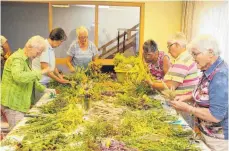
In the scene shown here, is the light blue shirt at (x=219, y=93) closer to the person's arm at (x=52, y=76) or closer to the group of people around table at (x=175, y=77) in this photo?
the group of people around table at (x=175, y=77)

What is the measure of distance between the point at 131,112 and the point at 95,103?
466 millimetres

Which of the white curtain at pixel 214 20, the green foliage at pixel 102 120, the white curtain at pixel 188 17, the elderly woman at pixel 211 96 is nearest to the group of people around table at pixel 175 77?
the elderly woman at pixel 211 96

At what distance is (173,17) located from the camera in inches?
257

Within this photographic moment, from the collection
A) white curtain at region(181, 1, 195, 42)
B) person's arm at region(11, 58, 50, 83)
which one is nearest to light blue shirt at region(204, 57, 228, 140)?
person's arm at region(11, 58, 50, 83)

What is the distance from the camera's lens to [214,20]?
505 centimetres

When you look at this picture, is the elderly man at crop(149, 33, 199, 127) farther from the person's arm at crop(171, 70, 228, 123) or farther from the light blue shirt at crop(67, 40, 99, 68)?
the light blue shirt at crop(67, 40, 99, 68)

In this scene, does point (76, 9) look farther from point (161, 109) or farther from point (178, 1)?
point (161, 109)

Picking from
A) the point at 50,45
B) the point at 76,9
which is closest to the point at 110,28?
the point at 76,9

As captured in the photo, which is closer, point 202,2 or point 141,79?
point 141,79

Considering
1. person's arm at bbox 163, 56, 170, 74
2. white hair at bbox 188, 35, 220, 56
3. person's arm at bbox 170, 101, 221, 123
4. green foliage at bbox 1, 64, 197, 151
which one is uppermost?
white hair at bbox 188, 35, 220, 56

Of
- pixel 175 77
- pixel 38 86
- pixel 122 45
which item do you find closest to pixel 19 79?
pixel 38 86

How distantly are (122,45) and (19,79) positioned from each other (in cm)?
397

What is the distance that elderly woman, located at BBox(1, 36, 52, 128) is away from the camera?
3002mm

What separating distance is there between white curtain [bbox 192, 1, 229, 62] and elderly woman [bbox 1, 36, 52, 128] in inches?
106
